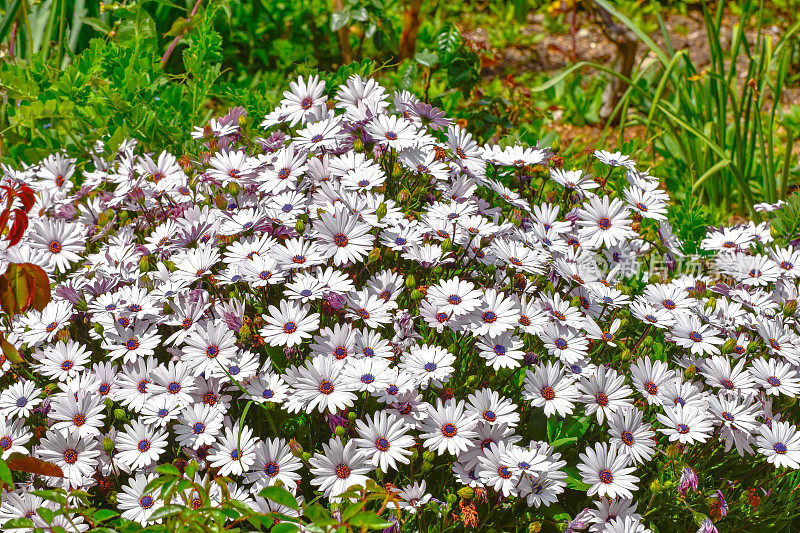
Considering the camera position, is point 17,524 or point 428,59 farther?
point 428,59

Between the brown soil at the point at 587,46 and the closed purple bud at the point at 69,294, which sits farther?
the brown soil at the point at 587,46

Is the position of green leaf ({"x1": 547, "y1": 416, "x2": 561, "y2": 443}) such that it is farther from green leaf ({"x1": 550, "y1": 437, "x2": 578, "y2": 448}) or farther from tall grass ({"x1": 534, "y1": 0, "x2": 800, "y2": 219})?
tall grass ({"x1": 534, "y1": 0, "x2": 800, "y2": 219})

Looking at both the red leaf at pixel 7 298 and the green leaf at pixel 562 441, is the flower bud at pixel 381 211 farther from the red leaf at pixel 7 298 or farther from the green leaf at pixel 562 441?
the red leaf at pixel 7 298

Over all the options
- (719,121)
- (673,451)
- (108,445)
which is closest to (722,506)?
(673,451)

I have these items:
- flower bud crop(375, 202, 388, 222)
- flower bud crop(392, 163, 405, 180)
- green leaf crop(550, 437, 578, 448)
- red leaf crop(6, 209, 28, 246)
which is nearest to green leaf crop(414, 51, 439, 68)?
flower bud crop(392, 163, 405, 180)

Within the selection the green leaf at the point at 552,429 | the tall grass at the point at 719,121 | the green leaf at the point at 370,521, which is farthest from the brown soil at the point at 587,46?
the green leaf at the point at 370,521

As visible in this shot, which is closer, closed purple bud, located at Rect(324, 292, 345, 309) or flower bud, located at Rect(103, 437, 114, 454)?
flower bud, located at Rect(103, 437, 114, 454)

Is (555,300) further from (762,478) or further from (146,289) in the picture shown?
(146,289)

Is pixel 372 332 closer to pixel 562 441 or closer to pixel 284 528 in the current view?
pixel 562 441
